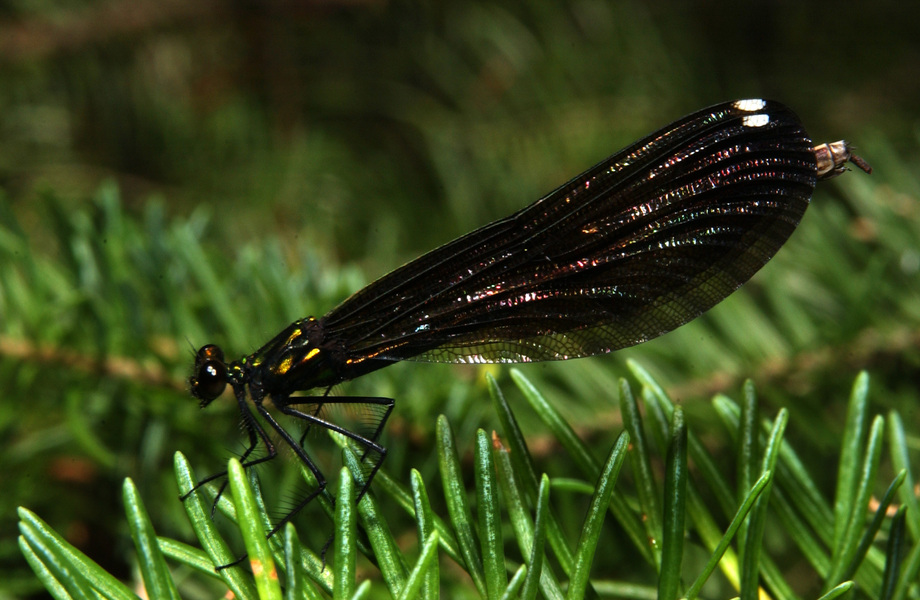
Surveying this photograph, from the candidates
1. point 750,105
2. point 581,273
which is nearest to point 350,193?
point 581,273

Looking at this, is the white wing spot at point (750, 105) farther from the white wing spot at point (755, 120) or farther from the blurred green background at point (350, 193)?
the blurred green background at point (350, 193)

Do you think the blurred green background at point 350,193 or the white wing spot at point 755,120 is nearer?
the white wing spot at point 755,120

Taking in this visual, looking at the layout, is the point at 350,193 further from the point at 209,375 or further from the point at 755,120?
the point at 755,120

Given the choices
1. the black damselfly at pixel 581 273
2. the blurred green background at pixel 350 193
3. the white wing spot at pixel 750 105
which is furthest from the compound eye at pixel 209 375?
the white wing spot at pixel 750 105

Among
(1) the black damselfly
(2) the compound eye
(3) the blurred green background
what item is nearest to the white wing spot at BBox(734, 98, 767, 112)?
(1) the black damselfly

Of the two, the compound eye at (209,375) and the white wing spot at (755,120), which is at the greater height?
A: the compound eye at (209,375)

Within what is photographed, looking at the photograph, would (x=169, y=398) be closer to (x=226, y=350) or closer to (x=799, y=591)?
(x=226, y=350)

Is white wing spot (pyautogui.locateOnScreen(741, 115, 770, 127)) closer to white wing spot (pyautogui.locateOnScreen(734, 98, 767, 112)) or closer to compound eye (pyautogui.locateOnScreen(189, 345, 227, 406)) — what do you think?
white wing spot (pyautogui.locateOnScreen(734, 98, 767, 112))
